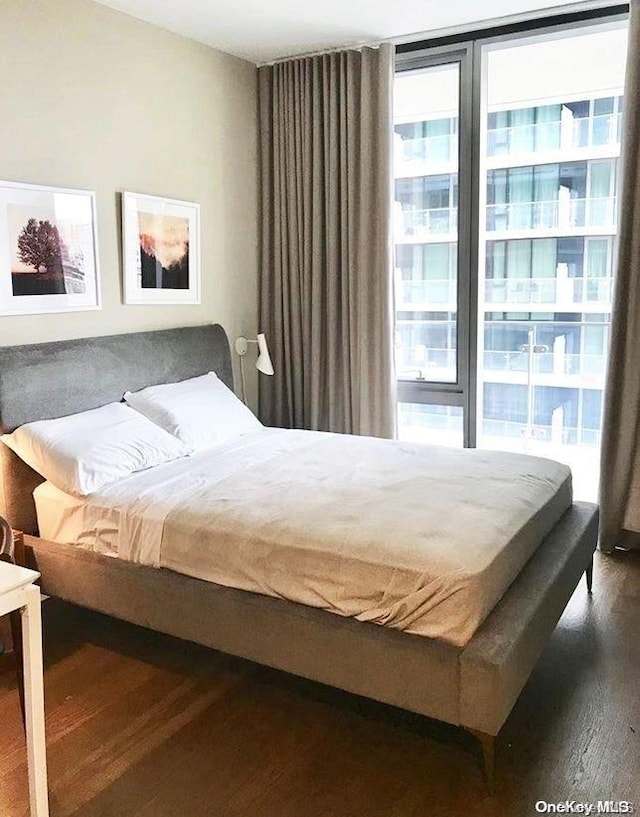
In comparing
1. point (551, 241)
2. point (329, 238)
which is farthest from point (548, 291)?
point (329, 238)

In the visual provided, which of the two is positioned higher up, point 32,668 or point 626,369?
point 626,369

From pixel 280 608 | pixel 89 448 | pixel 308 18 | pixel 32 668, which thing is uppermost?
pixel 308 18

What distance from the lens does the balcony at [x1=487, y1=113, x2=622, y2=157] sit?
4.10m

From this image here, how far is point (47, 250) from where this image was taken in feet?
10.9

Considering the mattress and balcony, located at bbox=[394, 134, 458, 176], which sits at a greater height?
balcony, located at bbox=[394, 134, 458, 176]

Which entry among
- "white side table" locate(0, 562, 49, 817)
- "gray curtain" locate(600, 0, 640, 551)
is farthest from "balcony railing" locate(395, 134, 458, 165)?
"white side table" locate(0, 562, 49, 817)

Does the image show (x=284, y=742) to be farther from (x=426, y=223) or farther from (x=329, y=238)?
(x=426, y=223)

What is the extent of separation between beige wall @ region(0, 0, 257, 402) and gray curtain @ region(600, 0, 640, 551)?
219 cm

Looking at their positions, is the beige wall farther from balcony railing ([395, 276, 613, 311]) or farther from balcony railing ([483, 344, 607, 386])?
balcony railing ([483, 344, 607, 386])

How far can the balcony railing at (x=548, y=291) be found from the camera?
418 centimetres

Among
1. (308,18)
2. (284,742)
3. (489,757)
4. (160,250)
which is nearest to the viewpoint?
(489,757)

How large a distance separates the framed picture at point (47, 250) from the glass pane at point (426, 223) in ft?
6.12

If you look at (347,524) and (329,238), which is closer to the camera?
(347,524)

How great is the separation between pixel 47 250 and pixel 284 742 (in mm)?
2310
